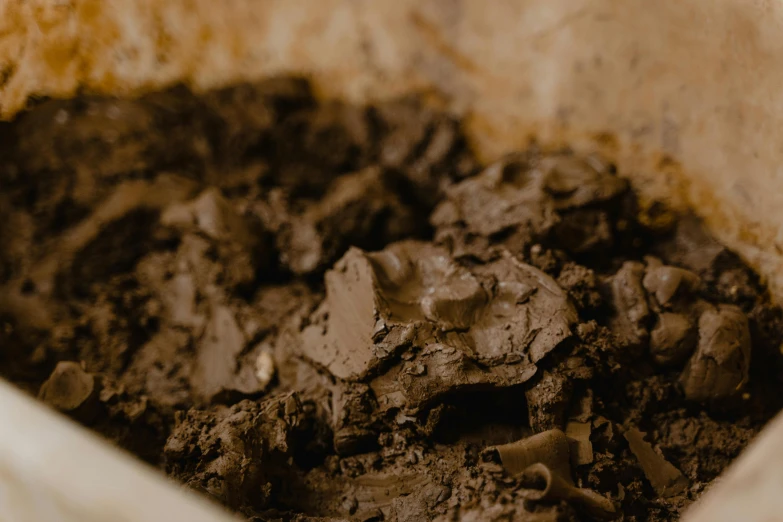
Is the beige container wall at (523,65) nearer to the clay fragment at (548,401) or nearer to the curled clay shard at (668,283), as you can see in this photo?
the curled clay shard at (668,283)

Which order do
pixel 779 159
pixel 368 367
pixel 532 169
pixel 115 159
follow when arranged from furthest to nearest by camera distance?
1. pixel 115 159
2. pixel 532 169
3. pixel 779 159
4. pixel 368 367

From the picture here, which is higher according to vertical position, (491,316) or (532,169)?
(532,169)

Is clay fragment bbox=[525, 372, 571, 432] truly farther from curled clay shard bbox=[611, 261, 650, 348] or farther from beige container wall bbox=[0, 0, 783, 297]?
beige container wall bbox=[0, 0, 783, 297]

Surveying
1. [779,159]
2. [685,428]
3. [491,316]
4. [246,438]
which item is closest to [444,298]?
[491,316]

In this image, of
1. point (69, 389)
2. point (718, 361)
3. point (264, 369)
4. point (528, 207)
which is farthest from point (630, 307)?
point (69, 389)

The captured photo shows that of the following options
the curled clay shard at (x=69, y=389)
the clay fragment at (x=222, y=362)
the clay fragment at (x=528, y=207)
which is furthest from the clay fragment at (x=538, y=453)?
the curled clay shard at (x=69, y=389)

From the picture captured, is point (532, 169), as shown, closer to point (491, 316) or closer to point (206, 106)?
point (491, 316)
